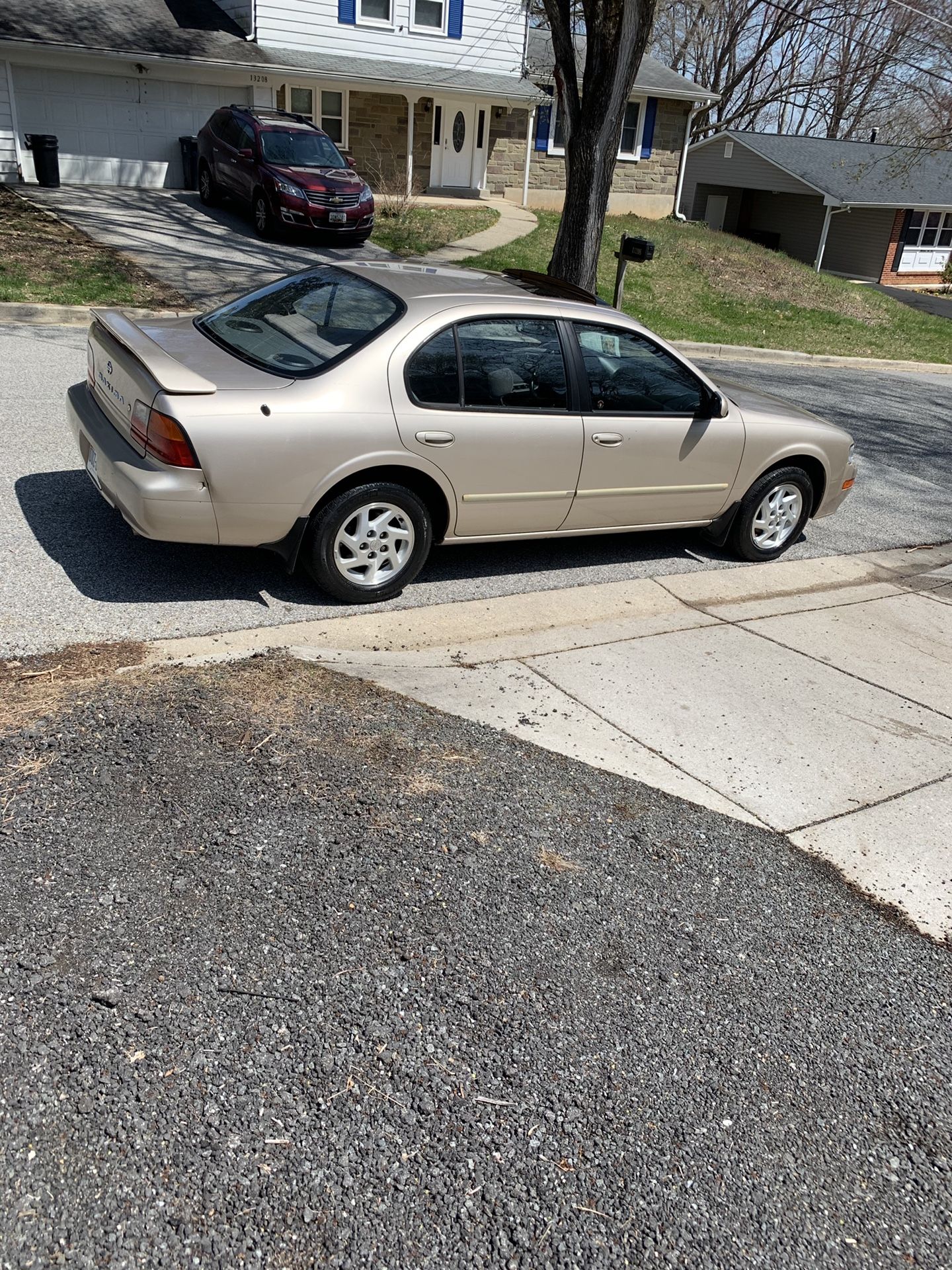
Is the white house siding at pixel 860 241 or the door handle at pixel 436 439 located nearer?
the door handle at pixel 436 439

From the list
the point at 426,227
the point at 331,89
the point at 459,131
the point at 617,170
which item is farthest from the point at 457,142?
the point at 426,227

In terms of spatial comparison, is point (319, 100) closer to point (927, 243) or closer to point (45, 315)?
point (45, 315)

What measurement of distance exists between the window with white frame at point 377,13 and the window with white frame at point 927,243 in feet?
73.9

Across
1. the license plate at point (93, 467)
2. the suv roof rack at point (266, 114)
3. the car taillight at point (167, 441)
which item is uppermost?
the suv roof rack at point (266, 114)

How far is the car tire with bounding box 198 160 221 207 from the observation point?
2025cm

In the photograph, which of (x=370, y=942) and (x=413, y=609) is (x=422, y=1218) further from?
(x=413, y=609)

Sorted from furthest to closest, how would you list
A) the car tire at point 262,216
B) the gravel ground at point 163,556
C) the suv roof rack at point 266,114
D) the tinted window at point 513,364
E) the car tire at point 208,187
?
1. the car tire at point 208,187
2. the suv roof rack at point 266,114
3. the car tire at point 262,216
4. the tinted window at point 513,364
5. the gravel ground at point 163,556

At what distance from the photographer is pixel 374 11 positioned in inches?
984

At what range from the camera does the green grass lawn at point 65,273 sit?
12.5 m

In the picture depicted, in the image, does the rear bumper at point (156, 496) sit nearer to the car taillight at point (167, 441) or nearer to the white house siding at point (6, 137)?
the car taillight at point (167, 441)

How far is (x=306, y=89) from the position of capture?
25266mm

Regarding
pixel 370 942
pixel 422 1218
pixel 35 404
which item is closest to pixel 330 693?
pixel 370 942

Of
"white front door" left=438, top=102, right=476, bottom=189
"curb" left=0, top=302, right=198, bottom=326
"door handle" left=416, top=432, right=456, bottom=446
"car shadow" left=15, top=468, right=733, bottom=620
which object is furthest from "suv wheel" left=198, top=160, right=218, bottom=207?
"door handle" left=416, top=432, right=456, bottom=446

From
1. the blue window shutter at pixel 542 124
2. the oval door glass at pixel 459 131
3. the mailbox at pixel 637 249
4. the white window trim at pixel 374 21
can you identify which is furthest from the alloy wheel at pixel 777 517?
the blue window shutter at pixel 542 124
